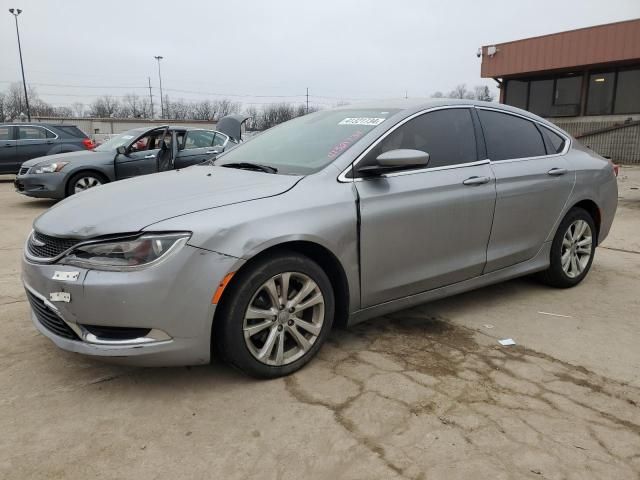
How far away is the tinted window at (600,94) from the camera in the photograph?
22.3 metres

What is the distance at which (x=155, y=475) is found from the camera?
6.98 feet

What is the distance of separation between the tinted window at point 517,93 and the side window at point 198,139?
19.2m

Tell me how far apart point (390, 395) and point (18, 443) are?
5.74 ft

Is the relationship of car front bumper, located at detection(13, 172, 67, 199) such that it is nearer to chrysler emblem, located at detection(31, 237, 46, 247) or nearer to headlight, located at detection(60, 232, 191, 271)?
chrysler emblem, located at detection(31, 237, 46, 247)

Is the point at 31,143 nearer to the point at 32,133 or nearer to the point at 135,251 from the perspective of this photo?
the point at 32,133

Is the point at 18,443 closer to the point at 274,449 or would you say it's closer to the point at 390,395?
the point at 274,449

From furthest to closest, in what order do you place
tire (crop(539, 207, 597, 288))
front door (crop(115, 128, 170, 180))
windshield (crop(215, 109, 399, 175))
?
front door (crop(115, 128, 170, 180))
tire (crop(539, 207, 597, 288))
windshield (crop(215, 109, 399, 175))

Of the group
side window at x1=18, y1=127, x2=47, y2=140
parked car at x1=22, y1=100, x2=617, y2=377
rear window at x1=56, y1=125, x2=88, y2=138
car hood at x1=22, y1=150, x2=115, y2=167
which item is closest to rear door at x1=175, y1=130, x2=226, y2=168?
car hood at x1=22, y1=150, x2=115, y2=167

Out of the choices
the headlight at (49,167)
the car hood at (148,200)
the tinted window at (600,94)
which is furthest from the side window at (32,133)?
the tinted window at (600,94)

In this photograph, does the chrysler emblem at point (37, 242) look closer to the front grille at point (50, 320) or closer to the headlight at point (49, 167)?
the front grille at point (50, 320)

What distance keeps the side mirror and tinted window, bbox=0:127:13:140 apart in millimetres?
12304

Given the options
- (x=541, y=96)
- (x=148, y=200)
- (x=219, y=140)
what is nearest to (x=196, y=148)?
(x=219, y=140)

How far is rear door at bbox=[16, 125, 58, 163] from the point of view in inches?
494

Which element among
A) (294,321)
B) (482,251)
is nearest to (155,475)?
(294,321)
